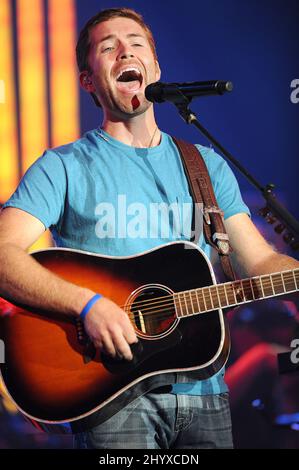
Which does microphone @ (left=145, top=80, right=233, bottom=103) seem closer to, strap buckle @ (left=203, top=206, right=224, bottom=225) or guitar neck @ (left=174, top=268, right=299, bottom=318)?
strap buckle @ (left=203, top=206, right=224, bottom=225)

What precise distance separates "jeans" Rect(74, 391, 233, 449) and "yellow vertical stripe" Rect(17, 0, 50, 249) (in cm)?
162

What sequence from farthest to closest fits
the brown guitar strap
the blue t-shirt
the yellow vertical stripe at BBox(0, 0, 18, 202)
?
the yellow vertical stripe at BBox(0, 0, 18, 202)
the brown guitar strap
the blue t-shirt

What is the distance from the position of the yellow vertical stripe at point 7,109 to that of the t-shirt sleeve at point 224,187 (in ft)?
3.72

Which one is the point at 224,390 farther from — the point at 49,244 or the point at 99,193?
the point at 49,244

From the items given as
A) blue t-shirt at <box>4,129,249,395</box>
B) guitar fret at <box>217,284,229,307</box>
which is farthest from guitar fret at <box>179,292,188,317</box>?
blue t-shirt at <box>4,129,249,395</box>

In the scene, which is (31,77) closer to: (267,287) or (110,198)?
(110,198)

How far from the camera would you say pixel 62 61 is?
128 inches

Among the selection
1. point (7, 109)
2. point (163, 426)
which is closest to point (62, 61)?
point (7, 109)

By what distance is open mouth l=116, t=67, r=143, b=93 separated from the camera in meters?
2.44

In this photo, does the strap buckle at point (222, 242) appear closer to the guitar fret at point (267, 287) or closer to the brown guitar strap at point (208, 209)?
the brown guitar strap at point (208, 209)

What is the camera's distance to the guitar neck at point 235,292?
6.80ft

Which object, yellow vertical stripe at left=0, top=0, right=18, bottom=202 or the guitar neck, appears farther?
yellow vertical stripe at left=0, top=0, right=18, bottom=202

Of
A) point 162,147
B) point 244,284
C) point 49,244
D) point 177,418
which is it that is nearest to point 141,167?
point 162,147

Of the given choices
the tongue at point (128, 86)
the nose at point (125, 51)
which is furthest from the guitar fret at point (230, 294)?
the nose at point (125, 51)
